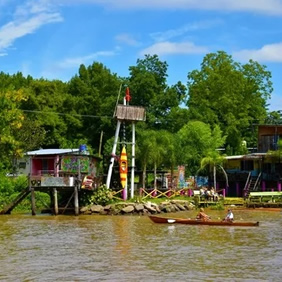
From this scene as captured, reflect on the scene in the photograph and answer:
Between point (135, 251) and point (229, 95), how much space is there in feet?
177

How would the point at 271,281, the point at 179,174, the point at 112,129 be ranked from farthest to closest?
the point at 112,129 < the point at 179,174 < the point at 271,281

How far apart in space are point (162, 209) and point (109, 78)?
35.1m

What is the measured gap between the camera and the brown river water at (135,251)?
71.6 feet

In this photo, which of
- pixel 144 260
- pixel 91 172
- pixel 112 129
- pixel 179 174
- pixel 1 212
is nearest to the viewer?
pixel 144 260

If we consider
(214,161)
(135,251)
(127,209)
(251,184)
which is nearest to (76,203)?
(127,209)

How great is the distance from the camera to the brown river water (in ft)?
71.6

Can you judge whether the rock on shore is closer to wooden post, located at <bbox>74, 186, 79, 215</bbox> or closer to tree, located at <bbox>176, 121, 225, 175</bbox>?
wooden post, located at <bbox>74, 186, 79, 215</bbox>

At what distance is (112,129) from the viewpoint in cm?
7375

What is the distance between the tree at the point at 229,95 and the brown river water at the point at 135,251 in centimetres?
3779

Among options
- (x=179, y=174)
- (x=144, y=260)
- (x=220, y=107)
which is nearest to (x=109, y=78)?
(x=220, y=107)

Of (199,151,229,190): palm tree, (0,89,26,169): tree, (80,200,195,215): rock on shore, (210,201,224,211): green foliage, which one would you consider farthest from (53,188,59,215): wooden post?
(199,151,229,190): palm tree

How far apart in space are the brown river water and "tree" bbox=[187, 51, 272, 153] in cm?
3779

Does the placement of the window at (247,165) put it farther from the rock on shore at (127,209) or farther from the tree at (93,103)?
the rock on shore at (127,209)

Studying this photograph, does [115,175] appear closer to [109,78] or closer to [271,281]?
[109,78]
